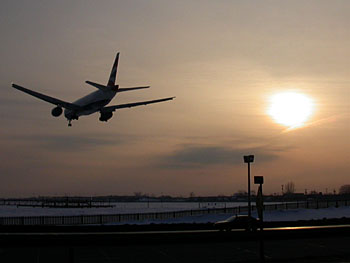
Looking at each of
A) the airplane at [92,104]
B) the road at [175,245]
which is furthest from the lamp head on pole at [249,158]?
the road at [175,245]

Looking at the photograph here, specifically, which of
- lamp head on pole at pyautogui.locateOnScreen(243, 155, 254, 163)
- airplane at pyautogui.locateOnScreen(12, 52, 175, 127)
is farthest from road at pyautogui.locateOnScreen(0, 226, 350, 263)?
airplane at pyautogui.locateOnScreen(12, 52, 175, 127)

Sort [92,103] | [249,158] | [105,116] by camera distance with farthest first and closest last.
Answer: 1. [92,103]
2. [105,116]
3. [249,158]

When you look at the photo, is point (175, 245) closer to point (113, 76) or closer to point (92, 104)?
point (92, 104)

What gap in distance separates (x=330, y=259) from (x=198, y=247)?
6142mm

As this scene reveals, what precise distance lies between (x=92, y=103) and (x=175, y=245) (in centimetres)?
4384

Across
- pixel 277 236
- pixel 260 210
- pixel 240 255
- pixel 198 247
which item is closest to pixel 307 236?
pixel 277 236

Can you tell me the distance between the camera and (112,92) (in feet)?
193

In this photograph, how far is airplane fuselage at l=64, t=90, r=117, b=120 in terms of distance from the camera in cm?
5724

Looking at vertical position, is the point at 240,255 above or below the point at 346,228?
below

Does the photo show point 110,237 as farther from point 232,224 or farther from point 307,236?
point 232,224

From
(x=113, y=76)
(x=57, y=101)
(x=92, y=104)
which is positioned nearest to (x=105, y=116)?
(x=92, y=104)

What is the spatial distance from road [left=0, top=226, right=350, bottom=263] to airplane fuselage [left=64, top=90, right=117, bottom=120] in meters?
39.7

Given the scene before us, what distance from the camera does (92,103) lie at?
187ft

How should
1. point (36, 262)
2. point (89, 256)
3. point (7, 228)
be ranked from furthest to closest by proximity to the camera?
point (7, 228)
point (89, 256)
point (36, 262)
